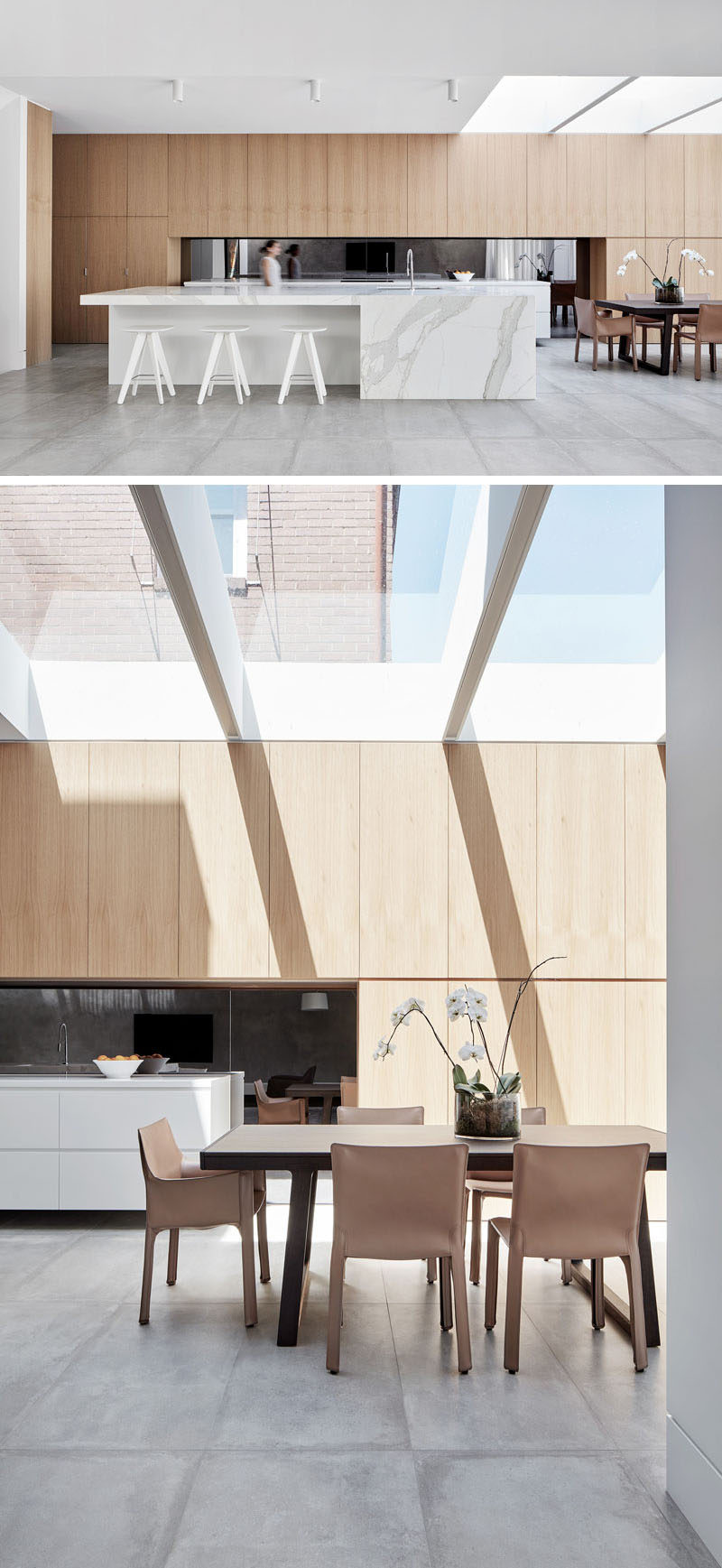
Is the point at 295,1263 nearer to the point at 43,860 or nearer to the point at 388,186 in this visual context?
the point at 43,860

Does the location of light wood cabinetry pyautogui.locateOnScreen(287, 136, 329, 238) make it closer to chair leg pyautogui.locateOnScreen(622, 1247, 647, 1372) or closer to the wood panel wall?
the wood panel wall

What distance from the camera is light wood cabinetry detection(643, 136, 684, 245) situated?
12320 millimetres

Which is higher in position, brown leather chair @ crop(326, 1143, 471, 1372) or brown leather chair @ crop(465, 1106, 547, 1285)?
brown leather chair @ crop(326, 1143, 471, 1372)

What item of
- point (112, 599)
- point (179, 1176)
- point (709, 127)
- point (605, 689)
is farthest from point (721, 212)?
point (179, 1176)

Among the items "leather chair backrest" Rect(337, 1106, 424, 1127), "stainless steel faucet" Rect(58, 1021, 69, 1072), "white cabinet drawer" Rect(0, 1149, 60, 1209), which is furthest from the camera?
"stainless steel faucet" Rect(58, 1021, 69, 1072)

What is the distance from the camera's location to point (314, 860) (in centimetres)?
849

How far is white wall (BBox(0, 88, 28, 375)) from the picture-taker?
31.8ft

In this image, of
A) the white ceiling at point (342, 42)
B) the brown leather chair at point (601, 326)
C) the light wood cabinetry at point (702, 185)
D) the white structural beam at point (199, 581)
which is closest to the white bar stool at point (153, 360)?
the white structural beam at point (199, 581)

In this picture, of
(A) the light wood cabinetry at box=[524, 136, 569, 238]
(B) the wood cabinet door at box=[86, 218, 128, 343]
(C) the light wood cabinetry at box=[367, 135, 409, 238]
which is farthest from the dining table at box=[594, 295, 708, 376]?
(B) the wood cabinet door at box=[86, 218, 128, 343]

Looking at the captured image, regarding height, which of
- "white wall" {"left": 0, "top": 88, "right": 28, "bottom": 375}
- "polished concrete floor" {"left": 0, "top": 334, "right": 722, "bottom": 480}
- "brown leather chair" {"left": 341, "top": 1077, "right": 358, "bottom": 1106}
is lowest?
"brown leather chair" {"left": 341, "top": 1077, "right": 358, "bottom": 1106}

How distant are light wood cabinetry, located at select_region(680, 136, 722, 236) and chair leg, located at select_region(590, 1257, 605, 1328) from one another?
1047cm

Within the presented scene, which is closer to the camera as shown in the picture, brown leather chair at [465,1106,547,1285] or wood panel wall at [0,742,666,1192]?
brown leather chair at [465,1106,547,1285]

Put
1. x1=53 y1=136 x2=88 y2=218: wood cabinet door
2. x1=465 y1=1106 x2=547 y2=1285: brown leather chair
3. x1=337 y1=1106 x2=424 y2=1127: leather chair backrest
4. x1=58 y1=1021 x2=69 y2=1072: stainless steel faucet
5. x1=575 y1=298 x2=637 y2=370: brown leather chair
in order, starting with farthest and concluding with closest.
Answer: x1=53 y1=136 x2=88 y2=218: wood cabinet door, x1=58 y1=1021 x2=69 y2=1072: stainless steel faucet, x1=575 y1=298 x2=637 y2=370: brown leather chair, x1=337 y1=1106 x2=424 y2=1127: leather chair backrest, x1=465 y1=1106 x2=547 y2=1285: brown leather chair

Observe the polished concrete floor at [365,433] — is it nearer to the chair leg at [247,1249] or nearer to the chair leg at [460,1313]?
the chair leg at [460,1313]
